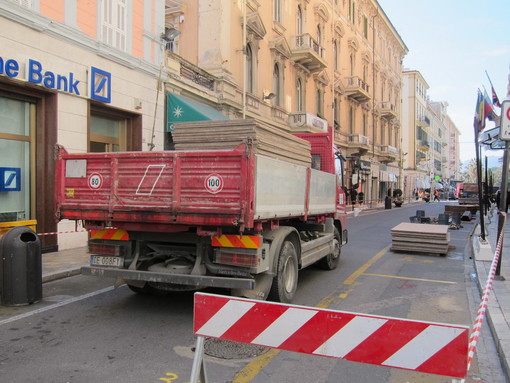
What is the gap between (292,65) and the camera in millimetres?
24906

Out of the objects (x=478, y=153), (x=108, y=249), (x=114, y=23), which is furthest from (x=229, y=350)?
(x=114, y=23)

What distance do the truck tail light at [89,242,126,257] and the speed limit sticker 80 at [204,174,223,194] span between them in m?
1.63

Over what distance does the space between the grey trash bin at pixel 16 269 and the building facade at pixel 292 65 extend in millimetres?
6405

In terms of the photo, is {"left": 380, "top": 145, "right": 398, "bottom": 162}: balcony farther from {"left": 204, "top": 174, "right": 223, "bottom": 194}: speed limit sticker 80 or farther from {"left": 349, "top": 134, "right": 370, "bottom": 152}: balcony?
{"left": 204, "top": 174, "right": 223, "bottom": 194}: speed limit sticker 80

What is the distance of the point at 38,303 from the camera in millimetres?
5895

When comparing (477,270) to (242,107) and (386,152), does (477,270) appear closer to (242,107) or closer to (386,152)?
(242,107)

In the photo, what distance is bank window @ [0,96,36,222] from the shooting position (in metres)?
9.41

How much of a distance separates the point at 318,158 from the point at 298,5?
66.5 feet

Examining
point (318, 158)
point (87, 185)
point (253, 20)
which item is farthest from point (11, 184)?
point (253, 20)

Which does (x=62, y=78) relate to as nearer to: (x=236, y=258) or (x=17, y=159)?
(x=17, y=159)

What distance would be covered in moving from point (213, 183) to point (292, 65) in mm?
21654

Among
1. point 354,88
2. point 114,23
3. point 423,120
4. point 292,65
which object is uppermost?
point 423,120

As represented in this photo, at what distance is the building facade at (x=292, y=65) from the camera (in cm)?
1748

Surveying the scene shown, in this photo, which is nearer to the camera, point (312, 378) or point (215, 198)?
point (312, 378)
